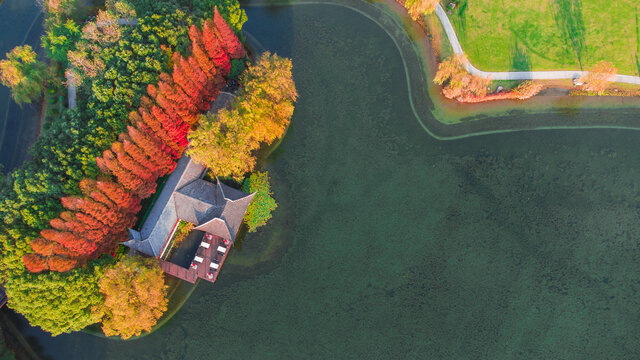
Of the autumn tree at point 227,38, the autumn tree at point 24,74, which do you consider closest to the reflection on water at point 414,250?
the autumn tree at point 227,38

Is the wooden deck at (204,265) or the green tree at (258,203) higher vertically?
the green tree at (258,203)

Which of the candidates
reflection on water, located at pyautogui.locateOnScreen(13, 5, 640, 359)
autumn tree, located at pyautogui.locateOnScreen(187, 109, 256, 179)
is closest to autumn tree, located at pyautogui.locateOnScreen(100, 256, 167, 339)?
reflection on water, located at pyautogui.locateOnScreen(13, 5, 640, 359)

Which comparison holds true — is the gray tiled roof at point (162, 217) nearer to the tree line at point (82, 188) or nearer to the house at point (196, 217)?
the house at point (196, 217)

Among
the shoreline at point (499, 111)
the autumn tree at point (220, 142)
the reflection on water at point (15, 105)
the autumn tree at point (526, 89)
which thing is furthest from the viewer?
the shoreline at point (499, 111)

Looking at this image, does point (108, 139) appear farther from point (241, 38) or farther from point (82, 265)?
point (241, 38)

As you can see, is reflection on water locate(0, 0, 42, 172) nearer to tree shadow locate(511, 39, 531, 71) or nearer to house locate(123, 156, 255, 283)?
house locate(123, 156, 255, 283)

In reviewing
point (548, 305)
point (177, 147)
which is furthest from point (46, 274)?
point (548, 305)
